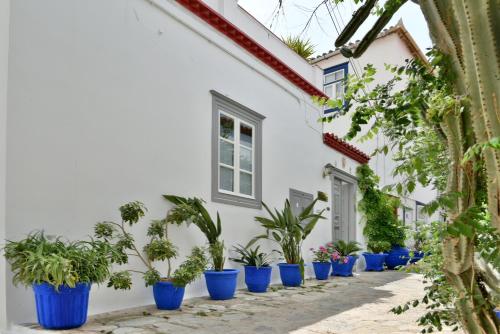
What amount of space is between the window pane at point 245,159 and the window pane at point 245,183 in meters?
0.11

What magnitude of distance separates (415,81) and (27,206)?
331cm

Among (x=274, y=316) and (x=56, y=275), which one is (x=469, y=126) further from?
(x=274, y=316)

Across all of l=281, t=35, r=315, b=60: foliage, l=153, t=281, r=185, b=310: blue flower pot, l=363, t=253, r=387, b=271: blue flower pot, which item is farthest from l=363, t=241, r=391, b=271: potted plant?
l=153, t=281, r=185, b=310: blue flower pot

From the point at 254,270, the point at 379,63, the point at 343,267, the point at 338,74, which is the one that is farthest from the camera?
the point at 379,63

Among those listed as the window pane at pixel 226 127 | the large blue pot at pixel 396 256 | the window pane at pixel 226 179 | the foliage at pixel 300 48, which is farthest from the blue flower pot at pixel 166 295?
the large blue pot at pixel 396 256

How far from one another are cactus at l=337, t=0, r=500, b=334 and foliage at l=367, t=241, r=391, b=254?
9810 millimetres

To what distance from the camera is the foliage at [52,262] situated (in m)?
3.38

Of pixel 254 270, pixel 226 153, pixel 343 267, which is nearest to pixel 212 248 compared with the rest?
pixel 254 270

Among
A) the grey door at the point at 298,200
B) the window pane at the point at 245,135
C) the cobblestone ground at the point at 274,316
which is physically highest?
the window pane at the point at 245,135

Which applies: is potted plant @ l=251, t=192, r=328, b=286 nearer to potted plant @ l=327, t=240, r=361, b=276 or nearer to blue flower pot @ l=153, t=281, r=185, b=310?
potted plant @ l=327, t=240, r=361, b=276

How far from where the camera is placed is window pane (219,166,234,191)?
22.1 feet

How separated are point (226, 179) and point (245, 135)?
37.5 inches

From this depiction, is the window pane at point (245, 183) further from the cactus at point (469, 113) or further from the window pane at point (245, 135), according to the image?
the cactus at point (469, 113)

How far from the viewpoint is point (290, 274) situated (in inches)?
296
